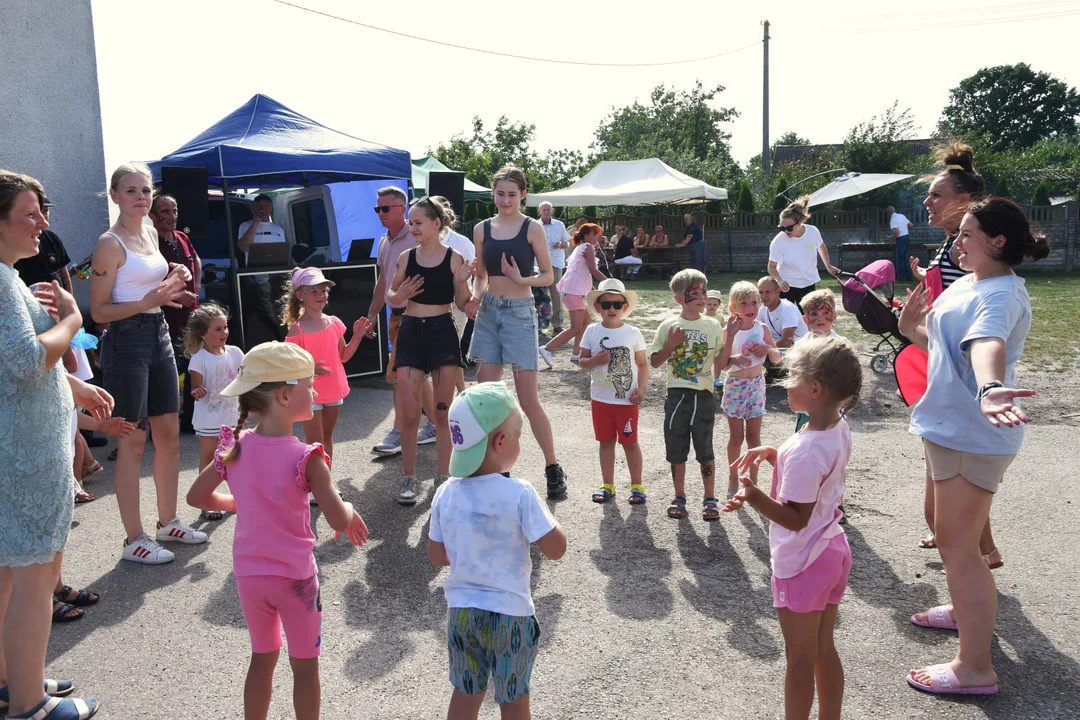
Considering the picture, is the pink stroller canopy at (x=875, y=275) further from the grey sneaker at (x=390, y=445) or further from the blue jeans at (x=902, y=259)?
the blue jeans at (x=902, y=259)

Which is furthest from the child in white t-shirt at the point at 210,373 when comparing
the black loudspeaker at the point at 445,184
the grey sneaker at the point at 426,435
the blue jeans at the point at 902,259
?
the blue jeans at the point at 902,259

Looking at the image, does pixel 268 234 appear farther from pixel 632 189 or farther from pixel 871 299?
pixel 632 189

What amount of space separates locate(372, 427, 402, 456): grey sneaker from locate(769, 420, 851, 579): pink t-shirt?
4472mm

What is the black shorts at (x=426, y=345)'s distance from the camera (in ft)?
18.6

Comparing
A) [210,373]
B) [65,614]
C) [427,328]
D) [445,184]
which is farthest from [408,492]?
[445,184]

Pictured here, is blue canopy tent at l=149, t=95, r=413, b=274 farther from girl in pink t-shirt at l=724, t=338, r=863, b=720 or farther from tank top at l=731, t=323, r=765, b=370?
girl in pink t-shirt at l=724, t=338, r=863, b=720

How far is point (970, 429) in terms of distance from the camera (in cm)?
317

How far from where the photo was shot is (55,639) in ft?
12.7

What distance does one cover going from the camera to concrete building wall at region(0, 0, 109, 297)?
27.2 feet

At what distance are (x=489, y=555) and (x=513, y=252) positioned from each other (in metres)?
3.51

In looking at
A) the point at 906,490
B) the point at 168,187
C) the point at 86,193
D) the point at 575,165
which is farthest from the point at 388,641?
the point at 575,165

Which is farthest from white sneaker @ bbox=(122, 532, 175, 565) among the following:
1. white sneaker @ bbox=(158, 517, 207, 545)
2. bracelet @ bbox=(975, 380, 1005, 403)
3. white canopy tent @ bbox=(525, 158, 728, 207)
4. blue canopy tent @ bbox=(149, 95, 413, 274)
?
white canopy tent @ bbox=(525, 158, 728, 207)

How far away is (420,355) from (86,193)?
5.58m

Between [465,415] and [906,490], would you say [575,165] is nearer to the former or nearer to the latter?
[906,490]
